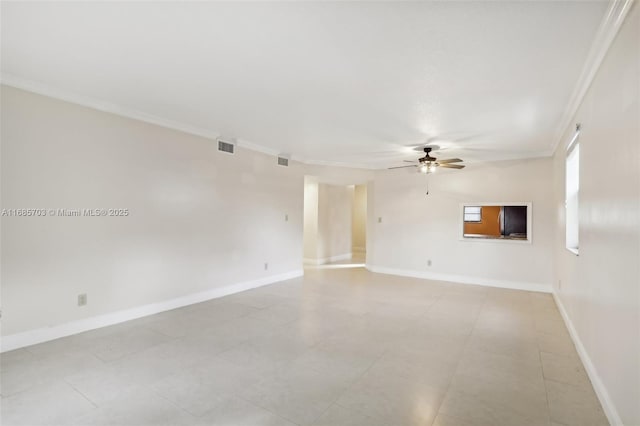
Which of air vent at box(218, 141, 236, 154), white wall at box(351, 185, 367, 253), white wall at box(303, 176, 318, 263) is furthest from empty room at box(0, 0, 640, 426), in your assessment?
white wall at box(351, 185, 367, 253)

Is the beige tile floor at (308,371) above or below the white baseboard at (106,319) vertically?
below

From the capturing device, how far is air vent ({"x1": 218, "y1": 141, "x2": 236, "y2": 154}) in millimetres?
4977

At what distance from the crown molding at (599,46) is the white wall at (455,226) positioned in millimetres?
2634

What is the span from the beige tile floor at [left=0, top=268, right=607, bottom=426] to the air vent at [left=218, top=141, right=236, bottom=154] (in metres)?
2.52

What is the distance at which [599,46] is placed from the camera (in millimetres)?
2193

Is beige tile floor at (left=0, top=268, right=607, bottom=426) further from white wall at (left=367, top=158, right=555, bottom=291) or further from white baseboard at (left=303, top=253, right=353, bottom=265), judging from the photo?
white baseboard at (left=303, top=253, right=353, bottom=265)

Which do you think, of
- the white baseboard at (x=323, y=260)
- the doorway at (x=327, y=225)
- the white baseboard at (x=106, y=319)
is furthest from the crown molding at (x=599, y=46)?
the white baseboard at (x=323, y=260)

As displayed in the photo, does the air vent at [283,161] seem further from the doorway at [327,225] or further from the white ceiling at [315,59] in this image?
the white ceiling at [315,59]

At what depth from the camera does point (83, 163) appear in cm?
344

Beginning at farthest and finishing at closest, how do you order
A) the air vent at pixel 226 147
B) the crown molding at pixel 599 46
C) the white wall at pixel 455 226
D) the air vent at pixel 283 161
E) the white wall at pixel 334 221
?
1. the white wall at pixel 334 221
2. the air vent at pixel 283 161
3. the white wall at pixel 455 226
4. the air vent at pixel 226 147
5. the crown molding at pixel 599 46

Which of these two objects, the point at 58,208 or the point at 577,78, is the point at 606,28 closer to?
the point at 577,78

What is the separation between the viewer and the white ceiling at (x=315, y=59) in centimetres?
195

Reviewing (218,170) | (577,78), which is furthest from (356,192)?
(577,78)

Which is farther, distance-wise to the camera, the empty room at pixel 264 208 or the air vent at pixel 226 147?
the air vent at pixel 226 147
